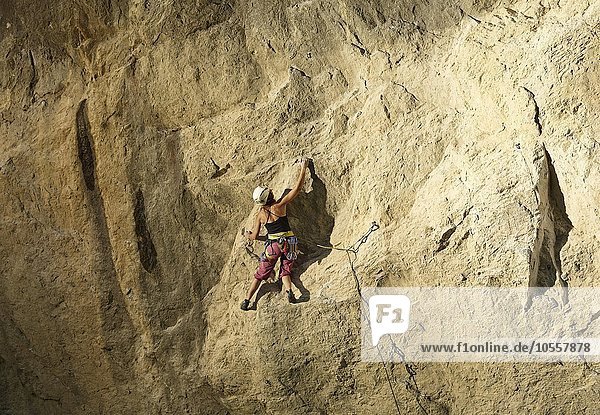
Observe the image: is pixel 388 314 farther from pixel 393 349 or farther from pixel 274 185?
pixel 274 185

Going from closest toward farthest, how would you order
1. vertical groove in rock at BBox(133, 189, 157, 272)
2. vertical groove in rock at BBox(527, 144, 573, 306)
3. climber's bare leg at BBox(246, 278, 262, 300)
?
vertical groove in rock at BBox(527, 144, 573, 306) → climber's bare leg at BBox(246, 278, 262, 300) → vertical groove in rock at BBox(133, 189, 157, 272)

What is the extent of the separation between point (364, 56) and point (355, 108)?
11.9 inches

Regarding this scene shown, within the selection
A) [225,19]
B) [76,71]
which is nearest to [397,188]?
[225,19]

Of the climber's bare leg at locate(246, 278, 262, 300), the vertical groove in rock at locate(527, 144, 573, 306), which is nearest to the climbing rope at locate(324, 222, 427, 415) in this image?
the climber's bare leg at locate(246, 278, 262, 300)

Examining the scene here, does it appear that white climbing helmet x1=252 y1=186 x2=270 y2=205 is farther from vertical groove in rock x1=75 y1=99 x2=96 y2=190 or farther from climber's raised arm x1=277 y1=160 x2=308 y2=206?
vertical groove in rock x1=75 y1=99 x2=96 y2=190

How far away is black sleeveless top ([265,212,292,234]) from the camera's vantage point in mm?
4371

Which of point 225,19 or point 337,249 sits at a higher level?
point 225,19

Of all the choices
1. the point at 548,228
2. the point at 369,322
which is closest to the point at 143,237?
the point at 369,322

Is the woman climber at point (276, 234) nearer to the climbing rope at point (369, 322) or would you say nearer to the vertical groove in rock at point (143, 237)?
the climbing rope at point (369, 322)

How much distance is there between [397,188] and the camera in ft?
14.1

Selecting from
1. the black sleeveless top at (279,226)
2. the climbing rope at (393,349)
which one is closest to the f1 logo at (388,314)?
the climbing rope at (393,349)

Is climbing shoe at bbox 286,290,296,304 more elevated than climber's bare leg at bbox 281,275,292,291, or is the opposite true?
climber's bare leg at bbox 281,275,292,291

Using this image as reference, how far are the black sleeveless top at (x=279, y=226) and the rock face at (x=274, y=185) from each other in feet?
0.59

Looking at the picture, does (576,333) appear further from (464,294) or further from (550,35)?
(550,35)
